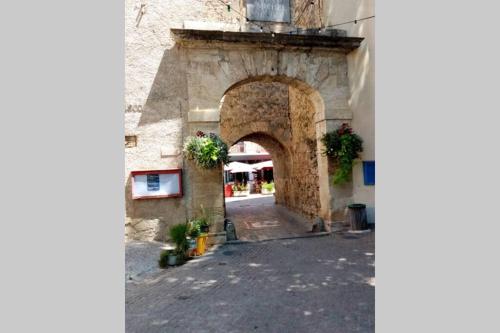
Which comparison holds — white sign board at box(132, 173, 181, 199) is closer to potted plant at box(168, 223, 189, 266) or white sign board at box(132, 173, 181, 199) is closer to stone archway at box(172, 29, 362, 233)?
stone archway at box(172, 29, 362, 233)

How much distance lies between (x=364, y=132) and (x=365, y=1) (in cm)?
279

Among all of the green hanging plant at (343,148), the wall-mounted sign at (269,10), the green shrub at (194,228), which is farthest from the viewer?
the wall-mounted sign at (269,10)

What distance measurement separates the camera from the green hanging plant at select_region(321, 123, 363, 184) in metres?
6.80

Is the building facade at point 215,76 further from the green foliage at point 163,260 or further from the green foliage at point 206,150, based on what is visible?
the green foliage at point 163,260

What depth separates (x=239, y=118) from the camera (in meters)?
12.2

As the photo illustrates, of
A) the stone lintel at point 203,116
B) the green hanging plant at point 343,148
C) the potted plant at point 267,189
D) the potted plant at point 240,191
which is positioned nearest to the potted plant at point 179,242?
the stone lintel at point 203,116

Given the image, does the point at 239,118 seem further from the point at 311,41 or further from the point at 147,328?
the point at 147,328

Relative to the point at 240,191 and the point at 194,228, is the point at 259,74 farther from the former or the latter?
the point at 240,191

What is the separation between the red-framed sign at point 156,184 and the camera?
6174mm

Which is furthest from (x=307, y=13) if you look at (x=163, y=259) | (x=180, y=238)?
(x=163, y=259)

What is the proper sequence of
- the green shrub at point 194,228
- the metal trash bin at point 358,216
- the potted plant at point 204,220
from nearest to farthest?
the green shrub at point 194,228 < the potted plant at point 204,220 < the metal trash bin at point 358,216

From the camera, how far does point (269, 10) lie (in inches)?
303

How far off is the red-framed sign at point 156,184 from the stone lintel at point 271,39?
2618 millimetres

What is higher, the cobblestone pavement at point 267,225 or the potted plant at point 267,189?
the potted plant at point 267,189
